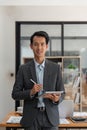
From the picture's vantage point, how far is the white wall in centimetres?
611

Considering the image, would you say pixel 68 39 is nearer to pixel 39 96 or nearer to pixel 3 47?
pixel 3 47

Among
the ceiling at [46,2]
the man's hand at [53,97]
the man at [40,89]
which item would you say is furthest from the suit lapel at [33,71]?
the ceiling at [46,2]

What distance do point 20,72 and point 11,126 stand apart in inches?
38.8

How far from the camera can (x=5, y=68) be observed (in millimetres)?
6148

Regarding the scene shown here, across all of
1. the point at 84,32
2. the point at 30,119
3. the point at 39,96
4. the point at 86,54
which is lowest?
the point at 30,119

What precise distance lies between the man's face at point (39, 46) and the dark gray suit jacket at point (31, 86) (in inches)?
4.4

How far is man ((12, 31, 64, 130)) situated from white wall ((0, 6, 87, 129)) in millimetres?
4071

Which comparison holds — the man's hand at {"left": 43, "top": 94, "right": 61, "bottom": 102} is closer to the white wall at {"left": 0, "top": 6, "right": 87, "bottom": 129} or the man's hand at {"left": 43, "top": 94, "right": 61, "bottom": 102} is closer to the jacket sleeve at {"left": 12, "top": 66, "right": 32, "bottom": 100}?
the jacket sleeve at {"left": 12, "top": 66, "right": 32, "bottom": 100}

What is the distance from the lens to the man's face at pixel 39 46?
6.79 feet

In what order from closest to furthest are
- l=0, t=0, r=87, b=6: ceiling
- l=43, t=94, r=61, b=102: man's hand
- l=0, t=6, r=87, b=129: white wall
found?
l=43, t=94, r=61, b=102: man's hand, l=0, t=0, r=87, b=6: ceiling, l=0, t=6, r=87, b=129: white wall

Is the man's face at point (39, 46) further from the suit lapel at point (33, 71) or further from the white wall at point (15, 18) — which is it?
the white wall at point (15, 18)

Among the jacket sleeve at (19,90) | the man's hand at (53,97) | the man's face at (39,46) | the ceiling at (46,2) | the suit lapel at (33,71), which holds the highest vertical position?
the ceiling at (46,2)

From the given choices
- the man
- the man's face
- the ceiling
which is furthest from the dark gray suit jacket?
the ceiling

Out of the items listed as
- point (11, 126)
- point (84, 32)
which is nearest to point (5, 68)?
point (84, 32)
